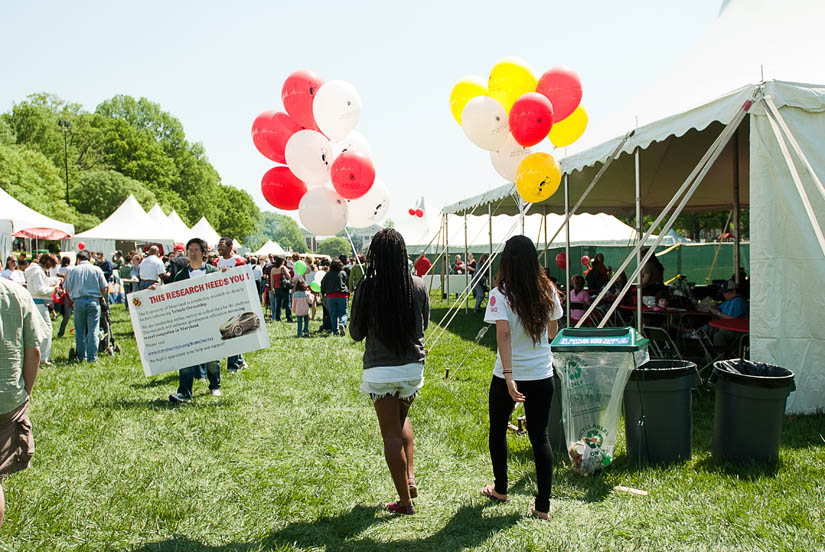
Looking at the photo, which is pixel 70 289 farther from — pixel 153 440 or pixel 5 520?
pixel 5 520

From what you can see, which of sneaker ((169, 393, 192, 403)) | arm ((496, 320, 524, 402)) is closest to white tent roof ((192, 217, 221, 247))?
sneaker ((169, 393, 192, 403))

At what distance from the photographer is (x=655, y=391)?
4.05m

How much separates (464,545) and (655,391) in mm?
1842

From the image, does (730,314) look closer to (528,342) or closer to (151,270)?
(528,342)

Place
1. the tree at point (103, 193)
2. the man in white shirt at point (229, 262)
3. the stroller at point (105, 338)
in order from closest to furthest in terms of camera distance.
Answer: the man in white shirt at point (229, 262)
the stroller at point (105, 338)
the tree at point (103, 193)

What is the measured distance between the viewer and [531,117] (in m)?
6.05

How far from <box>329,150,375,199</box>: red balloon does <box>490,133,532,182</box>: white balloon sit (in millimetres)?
2164

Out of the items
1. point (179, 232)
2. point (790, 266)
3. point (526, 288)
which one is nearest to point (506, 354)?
point (526, 288)

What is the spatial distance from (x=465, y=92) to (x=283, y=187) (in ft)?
8.69

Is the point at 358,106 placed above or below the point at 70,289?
above

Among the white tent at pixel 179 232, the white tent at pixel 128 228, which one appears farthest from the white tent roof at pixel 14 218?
the white tent at pixel 179 232

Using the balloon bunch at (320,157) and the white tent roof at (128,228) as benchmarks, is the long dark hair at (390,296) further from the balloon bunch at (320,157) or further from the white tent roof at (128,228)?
the white tent roof at (128,228)

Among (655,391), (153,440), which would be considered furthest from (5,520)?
(655,391)

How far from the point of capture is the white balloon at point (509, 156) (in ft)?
22.5
